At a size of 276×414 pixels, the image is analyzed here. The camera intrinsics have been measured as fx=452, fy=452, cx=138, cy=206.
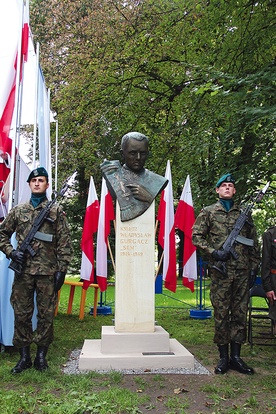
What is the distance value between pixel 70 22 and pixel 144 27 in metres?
3.03

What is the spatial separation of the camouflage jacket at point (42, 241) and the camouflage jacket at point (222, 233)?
1.51 m

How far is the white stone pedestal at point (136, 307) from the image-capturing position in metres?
5.28

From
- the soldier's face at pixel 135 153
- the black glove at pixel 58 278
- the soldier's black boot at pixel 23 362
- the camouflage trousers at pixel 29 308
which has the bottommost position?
the soldier's black boot at pixel 23 362

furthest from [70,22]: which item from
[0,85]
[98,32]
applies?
[0,85]

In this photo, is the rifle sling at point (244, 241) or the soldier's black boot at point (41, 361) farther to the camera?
the rifle sling at point (244, 241)

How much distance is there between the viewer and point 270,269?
17.4ft

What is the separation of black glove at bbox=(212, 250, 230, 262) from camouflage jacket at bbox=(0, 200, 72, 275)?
1609 millimetres

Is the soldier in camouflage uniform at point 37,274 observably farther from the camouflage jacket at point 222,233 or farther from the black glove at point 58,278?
the camouflage jacket at point 222,233

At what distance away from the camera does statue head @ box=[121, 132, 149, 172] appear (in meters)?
5.66

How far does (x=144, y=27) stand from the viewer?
437 inches

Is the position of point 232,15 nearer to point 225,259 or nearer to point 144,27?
point 144,27

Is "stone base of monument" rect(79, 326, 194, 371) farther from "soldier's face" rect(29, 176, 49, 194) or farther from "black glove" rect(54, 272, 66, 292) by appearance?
"soldier's face" rect(29, 176, 49, 194)

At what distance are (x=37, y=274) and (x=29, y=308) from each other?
0.39 m

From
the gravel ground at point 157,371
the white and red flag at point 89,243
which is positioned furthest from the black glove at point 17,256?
the white and red flag at point 89,243
